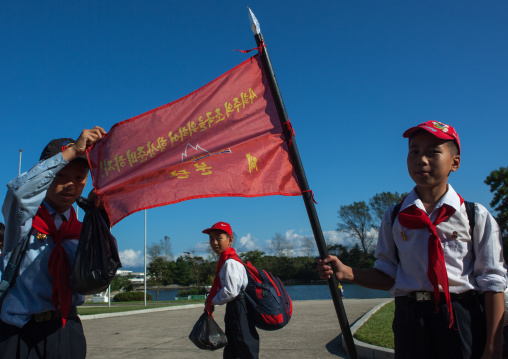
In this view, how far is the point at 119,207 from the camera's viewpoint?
256 cm

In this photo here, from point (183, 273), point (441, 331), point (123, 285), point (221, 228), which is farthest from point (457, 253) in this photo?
point (123, 285)

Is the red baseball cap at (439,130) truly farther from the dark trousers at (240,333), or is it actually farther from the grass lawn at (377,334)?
the grass lawn at (377,334)

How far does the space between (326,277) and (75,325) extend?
1455 millimetres

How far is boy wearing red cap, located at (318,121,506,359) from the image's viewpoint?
6.73 ft

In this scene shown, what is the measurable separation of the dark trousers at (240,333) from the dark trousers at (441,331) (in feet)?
8.68

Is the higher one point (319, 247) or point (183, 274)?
point (183, 274)

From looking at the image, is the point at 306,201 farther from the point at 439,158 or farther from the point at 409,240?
the point at 439,158

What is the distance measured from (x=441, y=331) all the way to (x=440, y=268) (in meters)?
0.30

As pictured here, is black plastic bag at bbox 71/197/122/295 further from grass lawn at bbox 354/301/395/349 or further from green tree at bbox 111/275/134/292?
green tree at bbox 111/275/134/292

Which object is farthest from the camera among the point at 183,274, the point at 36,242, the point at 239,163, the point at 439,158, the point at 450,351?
the point at 183,274

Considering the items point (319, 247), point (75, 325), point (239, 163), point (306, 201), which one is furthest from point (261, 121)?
point (75, 325)

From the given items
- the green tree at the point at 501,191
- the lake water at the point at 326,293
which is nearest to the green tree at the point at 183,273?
the lake water at the point at 326,293

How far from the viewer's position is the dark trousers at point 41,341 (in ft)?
7.40

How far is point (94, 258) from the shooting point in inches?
88.8
